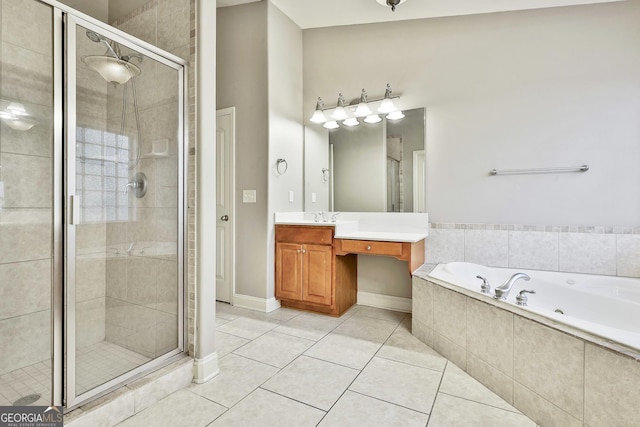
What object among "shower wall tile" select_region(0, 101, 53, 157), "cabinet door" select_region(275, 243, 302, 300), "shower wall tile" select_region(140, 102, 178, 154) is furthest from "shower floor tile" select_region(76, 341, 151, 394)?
"cabinet door" select_region(275, 243, 302, 300)

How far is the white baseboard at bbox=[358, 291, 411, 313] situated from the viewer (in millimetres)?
3174

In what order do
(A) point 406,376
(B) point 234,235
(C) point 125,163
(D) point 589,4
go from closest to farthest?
1. (C) point 125,163
2. (A) point 406,376
3. (D) point 589,4
4. (B) point 234,235

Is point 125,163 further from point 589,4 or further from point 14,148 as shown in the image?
point 589,4

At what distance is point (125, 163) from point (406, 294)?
2641mm


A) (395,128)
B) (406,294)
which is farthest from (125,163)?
(406,294)

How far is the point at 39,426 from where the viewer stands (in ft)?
4.42

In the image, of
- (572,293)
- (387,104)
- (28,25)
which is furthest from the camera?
(387,104)

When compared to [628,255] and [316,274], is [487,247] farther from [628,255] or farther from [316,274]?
[316,274]

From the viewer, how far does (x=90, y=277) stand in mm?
1687

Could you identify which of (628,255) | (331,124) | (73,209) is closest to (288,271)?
(331,124)

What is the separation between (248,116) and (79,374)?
8.16 ft

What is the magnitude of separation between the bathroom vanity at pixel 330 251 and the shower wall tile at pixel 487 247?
40 centimetres

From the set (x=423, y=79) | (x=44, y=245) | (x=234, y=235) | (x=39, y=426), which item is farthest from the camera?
(x=234, y=235)

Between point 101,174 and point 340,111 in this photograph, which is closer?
point 101,174
